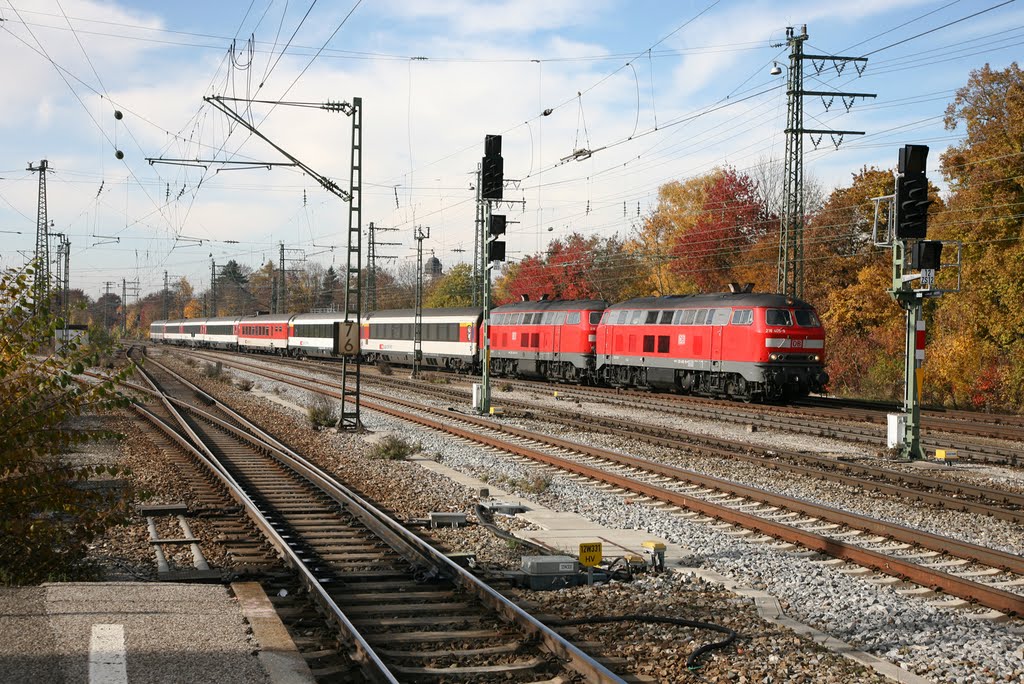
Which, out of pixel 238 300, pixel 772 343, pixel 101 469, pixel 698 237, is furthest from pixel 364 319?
pixel 238 300

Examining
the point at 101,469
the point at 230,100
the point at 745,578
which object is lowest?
the point at 745,578

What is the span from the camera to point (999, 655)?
6.92 meters

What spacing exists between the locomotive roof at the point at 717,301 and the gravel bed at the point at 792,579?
1201cm

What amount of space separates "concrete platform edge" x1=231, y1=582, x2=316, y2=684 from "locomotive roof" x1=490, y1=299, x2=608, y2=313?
28558 mm

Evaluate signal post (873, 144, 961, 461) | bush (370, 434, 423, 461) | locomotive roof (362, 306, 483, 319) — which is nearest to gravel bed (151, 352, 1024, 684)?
bush (370, 434, 423, 461)

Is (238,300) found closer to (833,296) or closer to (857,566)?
(833,296)

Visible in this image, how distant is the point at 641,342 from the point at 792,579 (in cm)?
2312

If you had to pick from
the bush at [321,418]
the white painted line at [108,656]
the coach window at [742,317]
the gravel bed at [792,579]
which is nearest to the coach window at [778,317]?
the coach window at [742,317]

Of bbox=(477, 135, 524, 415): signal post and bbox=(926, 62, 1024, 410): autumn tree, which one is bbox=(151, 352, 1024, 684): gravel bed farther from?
bbox=(926, 62, 1024, 410): autumn tree

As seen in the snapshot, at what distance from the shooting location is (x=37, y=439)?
8.83 m

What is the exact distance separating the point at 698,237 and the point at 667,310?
28.7 meters

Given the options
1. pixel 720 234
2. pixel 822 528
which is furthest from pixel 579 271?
pixel 822 528

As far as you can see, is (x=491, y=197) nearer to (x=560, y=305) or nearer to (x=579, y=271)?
(x=560, y=305)

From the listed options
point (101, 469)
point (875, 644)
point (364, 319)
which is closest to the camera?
point (875, 644)
